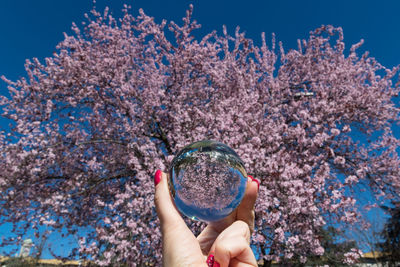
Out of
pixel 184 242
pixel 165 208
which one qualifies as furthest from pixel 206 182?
pixel 184 242

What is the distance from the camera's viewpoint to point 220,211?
5.90 feet

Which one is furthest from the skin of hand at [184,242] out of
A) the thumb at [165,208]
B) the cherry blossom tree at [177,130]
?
the cherry blossom tree at [177,130]

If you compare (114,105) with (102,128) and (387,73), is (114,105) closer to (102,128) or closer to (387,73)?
(102,128)

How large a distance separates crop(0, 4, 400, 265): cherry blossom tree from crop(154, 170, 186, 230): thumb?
15.3 feet

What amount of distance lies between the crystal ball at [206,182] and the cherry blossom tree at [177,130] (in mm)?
4396

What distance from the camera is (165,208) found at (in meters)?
1.58

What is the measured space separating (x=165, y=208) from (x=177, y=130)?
21.4 feet

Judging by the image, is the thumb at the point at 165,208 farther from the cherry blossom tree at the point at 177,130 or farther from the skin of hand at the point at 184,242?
the cherry blossom tree at the point at 177,130

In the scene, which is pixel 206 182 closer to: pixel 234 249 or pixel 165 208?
pixel 165 208

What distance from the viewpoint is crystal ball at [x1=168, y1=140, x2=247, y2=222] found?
5.75 feet

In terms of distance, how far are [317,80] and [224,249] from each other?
1088 centimetres

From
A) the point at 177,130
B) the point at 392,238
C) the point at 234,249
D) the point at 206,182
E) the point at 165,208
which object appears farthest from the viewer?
the point at 392,238

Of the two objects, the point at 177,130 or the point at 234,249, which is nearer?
the point at 234,249

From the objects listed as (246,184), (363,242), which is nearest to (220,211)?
(246,184)
